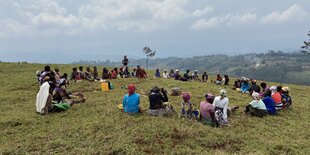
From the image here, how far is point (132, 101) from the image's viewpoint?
1672 centimetres

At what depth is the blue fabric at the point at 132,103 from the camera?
16.6m

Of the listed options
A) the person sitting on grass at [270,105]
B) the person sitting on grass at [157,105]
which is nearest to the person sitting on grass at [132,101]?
the person sitting on grass at [157,105]

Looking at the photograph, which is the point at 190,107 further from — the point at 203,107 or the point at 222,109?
the point at 222,109

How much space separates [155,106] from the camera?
16.5 meters

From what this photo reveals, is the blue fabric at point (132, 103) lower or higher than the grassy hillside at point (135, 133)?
higher

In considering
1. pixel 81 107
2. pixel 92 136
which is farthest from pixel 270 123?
pixel 81 107

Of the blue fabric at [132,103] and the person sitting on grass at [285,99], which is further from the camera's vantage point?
the person sitting on grass at [285,99]

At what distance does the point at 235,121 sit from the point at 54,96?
1083cm

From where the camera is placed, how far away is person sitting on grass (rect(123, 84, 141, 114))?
1662 centimetres

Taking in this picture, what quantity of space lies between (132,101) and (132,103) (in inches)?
4.9

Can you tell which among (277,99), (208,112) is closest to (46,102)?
(208,112)

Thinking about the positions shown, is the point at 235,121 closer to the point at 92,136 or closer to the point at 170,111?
the point at 170,111

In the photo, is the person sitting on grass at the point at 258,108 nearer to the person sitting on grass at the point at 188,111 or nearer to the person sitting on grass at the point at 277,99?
the person sitting on grass at the point at 277,99

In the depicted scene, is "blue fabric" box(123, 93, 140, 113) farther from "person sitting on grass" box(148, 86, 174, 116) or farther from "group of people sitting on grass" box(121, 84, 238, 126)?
"person sitting on grass" box(148, 86, 174, 116)
